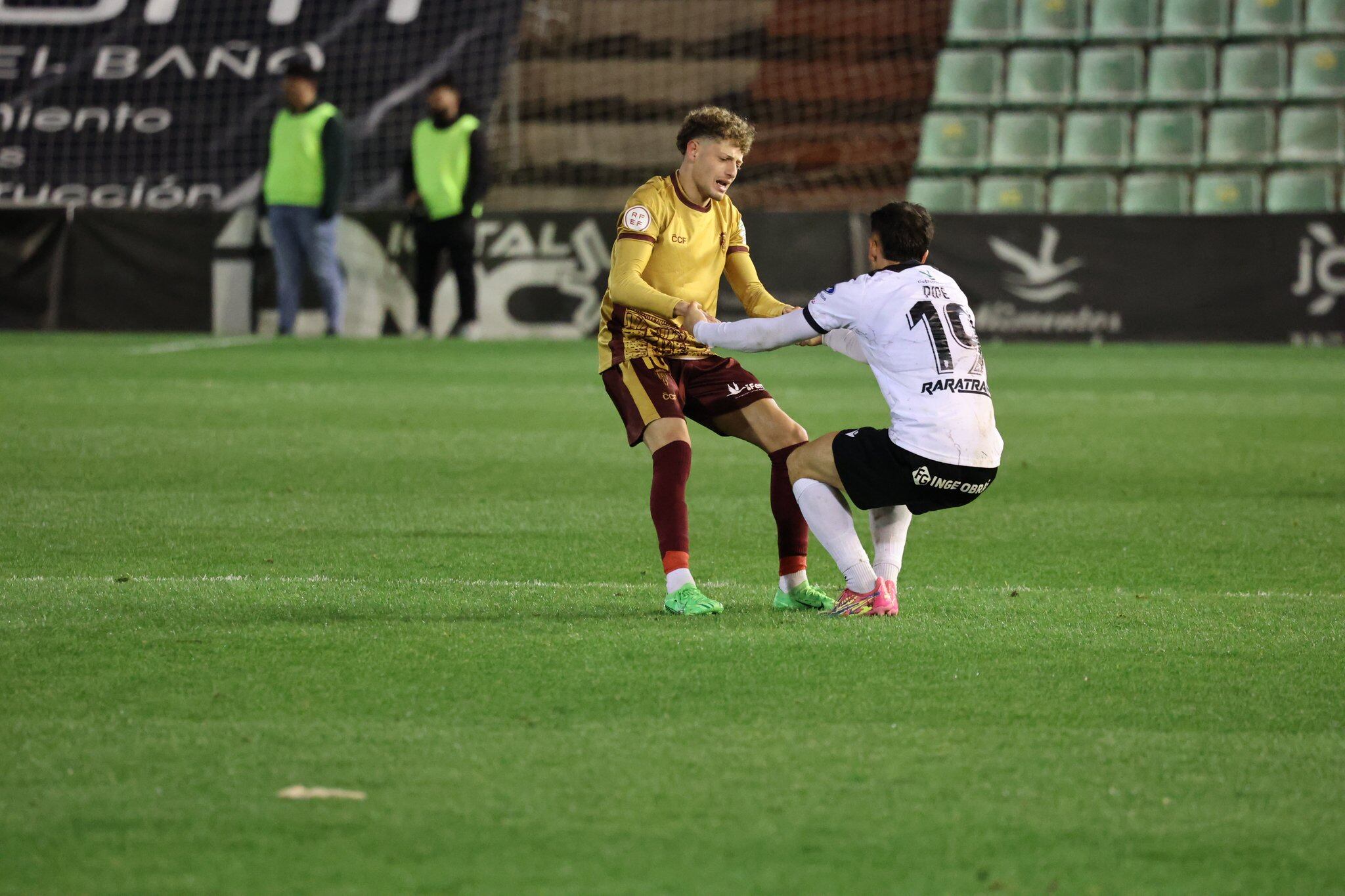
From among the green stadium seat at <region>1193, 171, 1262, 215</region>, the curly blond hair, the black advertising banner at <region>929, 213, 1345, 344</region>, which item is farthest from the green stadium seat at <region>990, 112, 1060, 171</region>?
the curly blond hair

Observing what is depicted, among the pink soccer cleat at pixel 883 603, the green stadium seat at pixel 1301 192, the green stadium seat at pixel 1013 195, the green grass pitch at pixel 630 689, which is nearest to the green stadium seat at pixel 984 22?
the green stadium seat at pixel 1013 195

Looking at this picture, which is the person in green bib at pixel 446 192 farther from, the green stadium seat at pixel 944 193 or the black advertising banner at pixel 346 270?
the green stadium seat at pixel 944 193

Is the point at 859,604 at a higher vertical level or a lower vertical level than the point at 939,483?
lower

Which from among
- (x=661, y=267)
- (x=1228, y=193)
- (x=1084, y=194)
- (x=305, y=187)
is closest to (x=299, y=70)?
(x=305, y=187)

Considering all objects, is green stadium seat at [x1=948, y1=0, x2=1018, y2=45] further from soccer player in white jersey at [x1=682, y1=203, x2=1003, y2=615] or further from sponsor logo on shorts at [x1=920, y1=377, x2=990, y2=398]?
sponsor logo on shorts at [x1=920, y1=377, x2=990, y2=398]

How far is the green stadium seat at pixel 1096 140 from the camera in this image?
2041 centimetres

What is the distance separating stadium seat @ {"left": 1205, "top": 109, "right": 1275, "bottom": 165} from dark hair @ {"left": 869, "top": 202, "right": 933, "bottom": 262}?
53.8 ft

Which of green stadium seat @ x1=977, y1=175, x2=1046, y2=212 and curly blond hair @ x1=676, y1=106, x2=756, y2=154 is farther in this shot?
green stadium seat @ x1=977, y1=175, x2=1046, y2=212

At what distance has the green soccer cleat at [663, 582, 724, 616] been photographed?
497 cm

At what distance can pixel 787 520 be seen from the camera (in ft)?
17.3

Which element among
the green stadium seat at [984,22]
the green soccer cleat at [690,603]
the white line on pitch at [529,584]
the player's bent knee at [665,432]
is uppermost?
the green stadium seat at [984,22]

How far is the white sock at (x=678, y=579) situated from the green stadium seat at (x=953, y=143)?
16214 millimetres

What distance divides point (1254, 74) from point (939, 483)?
58.1 feet

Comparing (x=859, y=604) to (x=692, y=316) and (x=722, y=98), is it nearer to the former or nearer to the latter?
(x=692, y=316)
